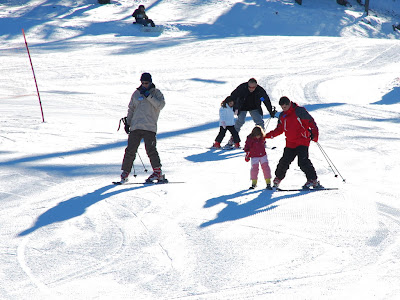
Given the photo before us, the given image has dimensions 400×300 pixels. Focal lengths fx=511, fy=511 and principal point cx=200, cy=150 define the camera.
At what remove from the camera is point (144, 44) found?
2267 cm

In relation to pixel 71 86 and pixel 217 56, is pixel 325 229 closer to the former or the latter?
pixel 71 86

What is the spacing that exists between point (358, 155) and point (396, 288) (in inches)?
222

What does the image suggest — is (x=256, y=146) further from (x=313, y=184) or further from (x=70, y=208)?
(x=70, y=208)

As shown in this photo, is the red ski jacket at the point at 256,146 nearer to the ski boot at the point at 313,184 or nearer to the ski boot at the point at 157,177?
the ski boot at the point at 313,184

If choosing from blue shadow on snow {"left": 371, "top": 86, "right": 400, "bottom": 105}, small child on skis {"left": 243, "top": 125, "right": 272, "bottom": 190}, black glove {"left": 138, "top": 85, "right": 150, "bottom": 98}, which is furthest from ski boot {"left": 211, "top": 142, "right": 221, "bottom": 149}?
blue shadow on snow {"left": 371, "top": 86, "right": 400, "bottom": 105}

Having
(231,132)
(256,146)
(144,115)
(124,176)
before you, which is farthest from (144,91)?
(231,132)

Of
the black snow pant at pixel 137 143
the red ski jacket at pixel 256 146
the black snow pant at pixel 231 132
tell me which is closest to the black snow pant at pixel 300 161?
the red ski jacket at pixel 256 146

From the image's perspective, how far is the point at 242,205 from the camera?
20.2 ft

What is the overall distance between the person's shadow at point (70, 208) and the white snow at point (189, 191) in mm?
30

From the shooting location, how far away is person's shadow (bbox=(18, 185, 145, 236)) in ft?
18.0

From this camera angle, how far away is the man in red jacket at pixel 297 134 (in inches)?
258

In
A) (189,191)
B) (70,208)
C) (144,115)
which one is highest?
(144,115)

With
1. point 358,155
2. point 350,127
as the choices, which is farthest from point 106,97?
point 358,155

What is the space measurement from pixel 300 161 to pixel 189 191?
1522 millimetres
